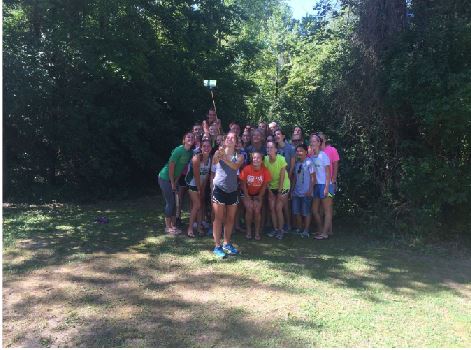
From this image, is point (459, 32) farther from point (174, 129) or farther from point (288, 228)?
point (174, 129)

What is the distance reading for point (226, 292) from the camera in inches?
192

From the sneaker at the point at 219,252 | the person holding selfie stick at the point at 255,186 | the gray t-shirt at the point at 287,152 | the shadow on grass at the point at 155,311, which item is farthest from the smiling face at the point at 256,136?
the shadow on grass at the point at 155,311

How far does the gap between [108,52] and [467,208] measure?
731 cm

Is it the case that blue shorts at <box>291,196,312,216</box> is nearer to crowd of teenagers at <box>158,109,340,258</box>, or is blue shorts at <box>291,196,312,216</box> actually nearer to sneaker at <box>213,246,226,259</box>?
crowd of teenagers at <box>158,109,340,258</box>

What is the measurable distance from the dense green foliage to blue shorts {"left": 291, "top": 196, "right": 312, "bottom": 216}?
1107mm

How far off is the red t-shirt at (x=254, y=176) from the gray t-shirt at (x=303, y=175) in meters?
0.68

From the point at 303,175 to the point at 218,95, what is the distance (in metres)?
6.43

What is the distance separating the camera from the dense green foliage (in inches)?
269

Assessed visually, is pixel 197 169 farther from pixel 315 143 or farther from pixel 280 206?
pixel 315 143

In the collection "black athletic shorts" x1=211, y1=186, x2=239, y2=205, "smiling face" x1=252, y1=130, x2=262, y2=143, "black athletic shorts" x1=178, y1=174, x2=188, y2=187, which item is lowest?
"black athletic shorts" x1=211, y1=186, x2=239, y2=205

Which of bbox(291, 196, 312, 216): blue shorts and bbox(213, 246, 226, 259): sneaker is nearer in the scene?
bbox(213, 246, 226, 259): sneaker

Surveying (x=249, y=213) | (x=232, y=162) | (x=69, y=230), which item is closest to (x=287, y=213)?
(x=249, y=213)

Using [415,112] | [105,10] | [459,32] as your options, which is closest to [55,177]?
[105,10]

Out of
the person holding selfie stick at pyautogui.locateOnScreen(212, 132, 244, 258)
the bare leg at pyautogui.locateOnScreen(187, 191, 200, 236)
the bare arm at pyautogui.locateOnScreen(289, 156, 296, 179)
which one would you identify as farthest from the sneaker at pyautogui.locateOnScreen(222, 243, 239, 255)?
the bare arm at pyautogui.locateOnScreen(289, 156, 296, 179)
